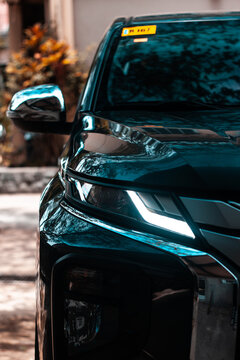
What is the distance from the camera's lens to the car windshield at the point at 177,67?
7.55 ft

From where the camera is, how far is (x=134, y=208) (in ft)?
4.70

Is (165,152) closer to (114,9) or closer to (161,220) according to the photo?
(161,220)

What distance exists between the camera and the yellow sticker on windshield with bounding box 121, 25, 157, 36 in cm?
258

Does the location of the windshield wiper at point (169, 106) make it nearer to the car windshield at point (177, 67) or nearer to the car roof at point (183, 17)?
the car windshield at point (177, 67)

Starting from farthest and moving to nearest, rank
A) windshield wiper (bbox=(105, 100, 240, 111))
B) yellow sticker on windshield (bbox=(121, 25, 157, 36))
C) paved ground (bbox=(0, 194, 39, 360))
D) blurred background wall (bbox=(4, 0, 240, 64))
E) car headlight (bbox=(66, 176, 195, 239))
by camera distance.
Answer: blurred background wall (bbox=(4, 0, 240, 64)), paved ground (bbox=(0, 194, 39, 360)), yellow sticker on windshield (bbox=(121, 25, 157, 36)), windshield wiper (bbox=(105, 100, 240, 111)), car headlight (bbox=(66, 176, 195, 239))

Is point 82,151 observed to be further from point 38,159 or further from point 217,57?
point 38,159

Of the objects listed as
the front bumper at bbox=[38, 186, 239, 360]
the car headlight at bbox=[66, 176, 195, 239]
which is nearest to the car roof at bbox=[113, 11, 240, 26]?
the car headlight at bbox=[66, 176, 195, 239]

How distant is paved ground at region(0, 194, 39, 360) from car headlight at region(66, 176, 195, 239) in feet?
5.01

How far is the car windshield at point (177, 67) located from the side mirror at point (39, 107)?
203 millimetres

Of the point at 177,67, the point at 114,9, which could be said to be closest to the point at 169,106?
the point at 177,67

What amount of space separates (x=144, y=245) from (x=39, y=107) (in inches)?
46.1

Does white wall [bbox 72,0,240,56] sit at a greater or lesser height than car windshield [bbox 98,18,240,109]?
greater

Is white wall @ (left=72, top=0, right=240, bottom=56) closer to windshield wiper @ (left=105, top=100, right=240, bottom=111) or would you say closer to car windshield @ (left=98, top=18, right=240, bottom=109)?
car windshield @ (left=98, top=18, right=240, bottom=109)

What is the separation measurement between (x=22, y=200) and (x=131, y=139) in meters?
6.57
